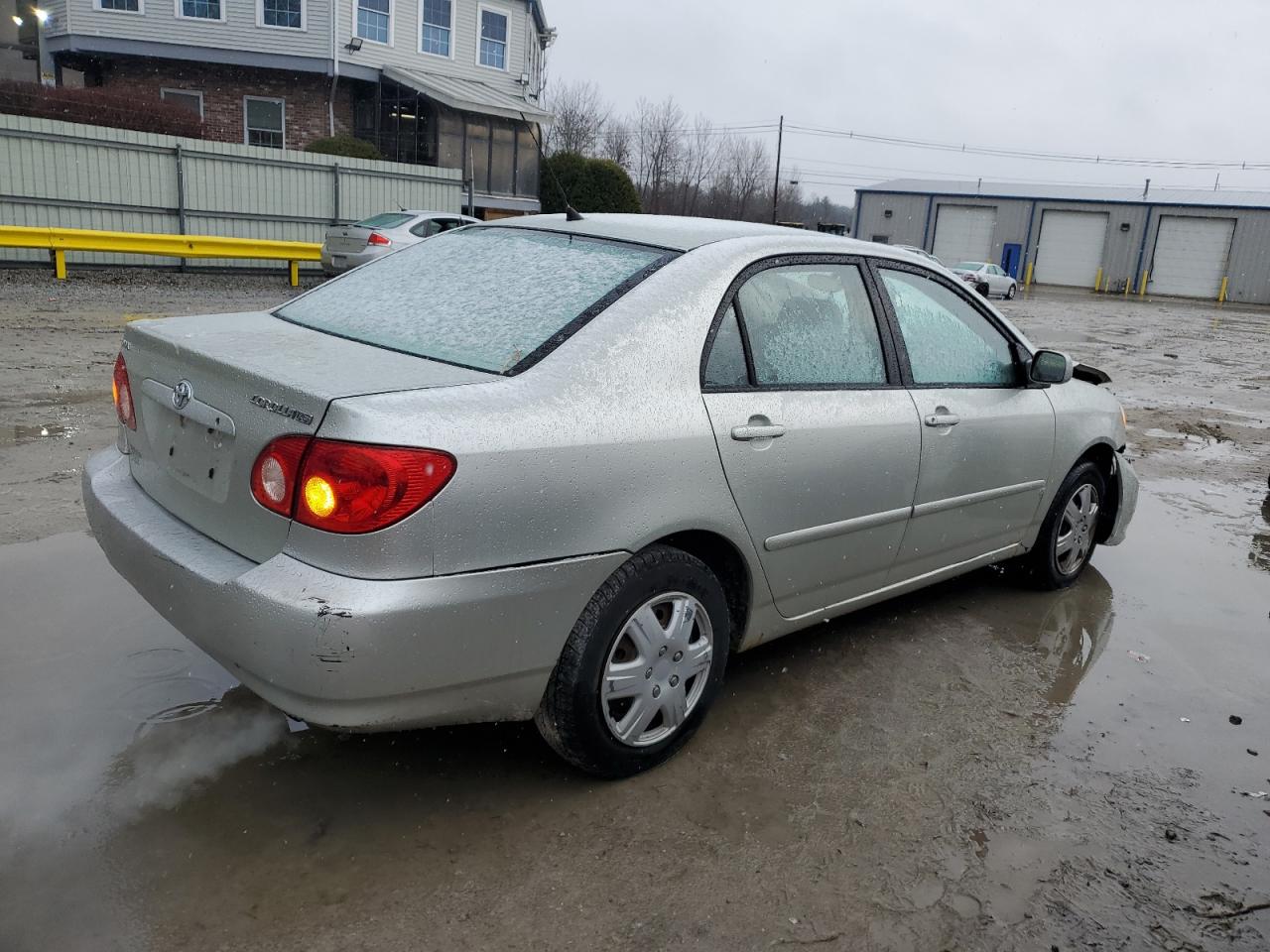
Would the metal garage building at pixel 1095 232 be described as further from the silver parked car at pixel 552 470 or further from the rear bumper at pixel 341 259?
the silver parked car at pixel 552 470

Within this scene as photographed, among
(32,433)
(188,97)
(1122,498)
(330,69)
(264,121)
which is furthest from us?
(264,121)

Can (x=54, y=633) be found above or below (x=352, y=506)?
below

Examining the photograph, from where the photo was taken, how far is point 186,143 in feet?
63.0

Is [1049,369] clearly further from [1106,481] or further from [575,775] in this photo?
[575,775]

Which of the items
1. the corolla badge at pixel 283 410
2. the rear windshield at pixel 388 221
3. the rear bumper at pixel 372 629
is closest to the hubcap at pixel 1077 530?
the rear bumper at pixel 372 629

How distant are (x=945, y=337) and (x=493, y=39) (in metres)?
28.7

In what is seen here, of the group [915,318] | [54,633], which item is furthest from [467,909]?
[915,318]

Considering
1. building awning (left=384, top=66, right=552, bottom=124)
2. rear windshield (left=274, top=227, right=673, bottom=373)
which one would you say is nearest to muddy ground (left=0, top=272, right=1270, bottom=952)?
rear windshield (left=274, top=227, right=673, bottom=373)

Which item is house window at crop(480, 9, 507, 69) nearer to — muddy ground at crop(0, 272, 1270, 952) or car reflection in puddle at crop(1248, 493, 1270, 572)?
car reflection in puddle at crop(1248, 493, 1270, 572)

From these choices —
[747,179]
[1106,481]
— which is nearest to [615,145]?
[747,179]

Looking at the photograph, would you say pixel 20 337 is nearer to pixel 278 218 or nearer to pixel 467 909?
pixel 467 909

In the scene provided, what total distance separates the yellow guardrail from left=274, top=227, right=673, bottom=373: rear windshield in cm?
1403

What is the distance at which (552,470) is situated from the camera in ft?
8.48

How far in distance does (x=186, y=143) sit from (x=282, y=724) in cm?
1886
